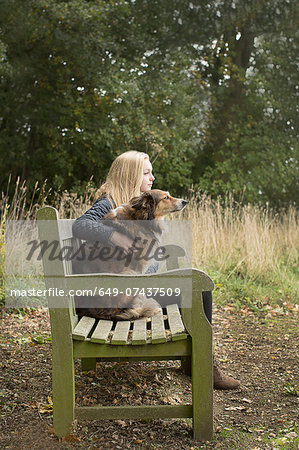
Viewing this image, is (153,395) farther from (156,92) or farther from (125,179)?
(156,92)

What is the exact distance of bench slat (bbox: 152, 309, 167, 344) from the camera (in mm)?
2277

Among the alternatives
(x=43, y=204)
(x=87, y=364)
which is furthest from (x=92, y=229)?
(x=43, y=204)

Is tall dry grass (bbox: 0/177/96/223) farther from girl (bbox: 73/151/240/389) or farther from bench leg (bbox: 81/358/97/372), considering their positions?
bench leg (bbox: 81/358/97/372)

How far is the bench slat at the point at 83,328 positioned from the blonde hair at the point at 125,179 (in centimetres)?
102

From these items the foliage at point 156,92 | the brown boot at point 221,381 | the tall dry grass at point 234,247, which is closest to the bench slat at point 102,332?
the brown boot at point 221,381

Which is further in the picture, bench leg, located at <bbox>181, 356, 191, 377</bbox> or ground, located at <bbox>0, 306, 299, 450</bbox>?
bench leg, located at <bbox>181, 356, 191, 377</bbox>

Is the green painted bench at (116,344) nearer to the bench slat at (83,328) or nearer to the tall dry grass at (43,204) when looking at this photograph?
the bench slat at (83,328)

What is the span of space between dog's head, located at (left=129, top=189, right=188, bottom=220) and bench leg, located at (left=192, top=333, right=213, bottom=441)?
1069 millimetres

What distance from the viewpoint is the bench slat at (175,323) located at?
2.31 meters

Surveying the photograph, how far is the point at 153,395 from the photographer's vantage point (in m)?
3.03

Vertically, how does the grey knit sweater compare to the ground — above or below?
above

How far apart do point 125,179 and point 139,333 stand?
A: 1.38 metres

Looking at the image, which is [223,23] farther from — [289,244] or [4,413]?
[4,413]

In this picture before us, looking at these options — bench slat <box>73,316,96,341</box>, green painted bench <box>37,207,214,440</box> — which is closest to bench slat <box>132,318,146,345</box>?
green painted bench <box>37,207,214,440</box>
